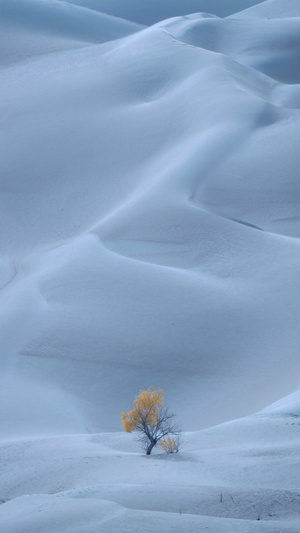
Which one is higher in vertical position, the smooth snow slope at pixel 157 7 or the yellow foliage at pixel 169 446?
the smooth snow slope at pixel 157 7

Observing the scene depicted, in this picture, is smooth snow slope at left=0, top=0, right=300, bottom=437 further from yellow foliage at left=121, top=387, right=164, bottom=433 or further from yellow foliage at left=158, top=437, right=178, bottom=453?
yellow foliage at left=158, top=437, right=178, bottom=453

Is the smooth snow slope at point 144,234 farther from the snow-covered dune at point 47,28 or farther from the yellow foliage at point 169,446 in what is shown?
the yellow foliage at point 169,446

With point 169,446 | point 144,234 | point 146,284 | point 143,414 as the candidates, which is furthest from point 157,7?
point 169,446

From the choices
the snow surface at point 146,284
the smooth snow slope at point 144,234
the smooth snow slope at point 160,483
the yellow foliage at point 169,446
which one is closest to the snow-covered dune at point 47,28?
the snow surface at point 146,284

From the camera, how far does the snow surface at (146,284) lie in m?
7.94

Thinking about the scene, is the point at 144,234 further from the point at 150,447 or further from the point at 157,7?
the point at 157,7

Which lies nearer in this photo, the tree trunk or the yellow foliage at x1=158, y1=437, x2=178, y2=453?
the yellow foliage at x1=158, y1=437, x2=178, y2=453

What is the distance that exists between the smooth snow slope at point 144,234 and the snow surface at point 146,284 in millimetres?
55

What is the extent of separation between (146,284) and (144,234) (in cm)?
327

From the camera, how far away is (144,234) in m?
20.9

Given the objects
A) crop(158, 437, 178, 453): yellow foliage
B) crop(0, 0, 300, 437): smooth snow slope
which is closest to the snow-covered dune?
crop(0, 0, 300, 437): smooth snow slope

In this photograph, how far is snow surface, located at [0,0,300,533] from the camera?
7.94m

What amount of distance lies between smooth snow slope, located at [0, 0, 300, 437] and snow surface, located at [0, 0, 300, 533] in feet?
0.18

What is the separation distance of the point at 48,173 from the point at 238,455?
18957 millimetres
